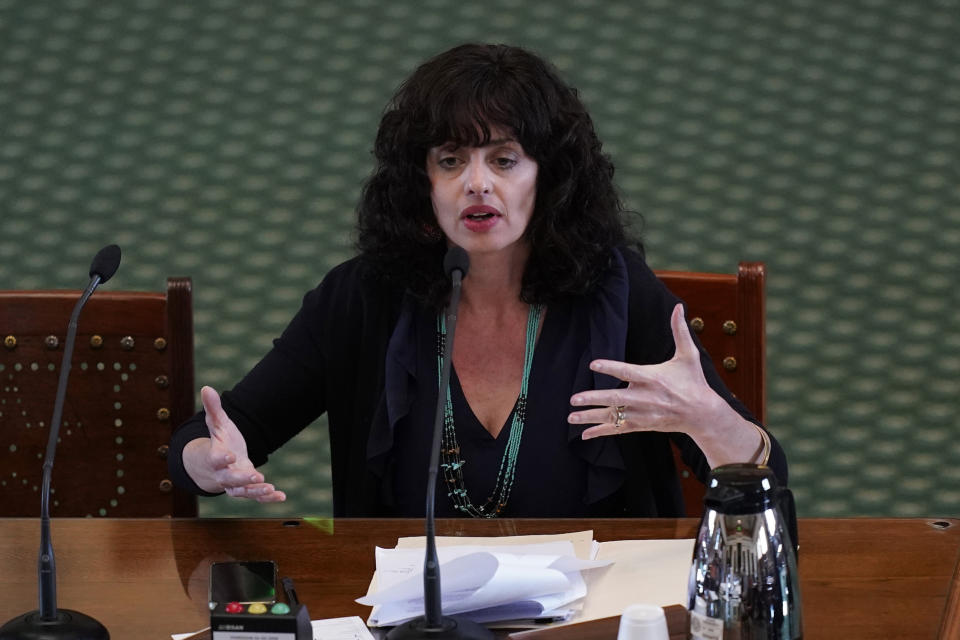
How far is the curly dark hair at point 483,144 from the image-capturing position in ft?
6.54

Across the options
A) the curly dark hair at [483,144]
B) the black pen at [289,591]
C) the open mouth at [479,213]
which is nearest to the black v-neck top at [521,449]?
the curly dark hair at [483,144]

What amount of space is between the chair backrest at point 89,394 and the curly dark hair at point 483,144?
41cm

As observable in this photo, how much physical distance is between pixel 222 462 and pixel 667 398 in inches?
24.4

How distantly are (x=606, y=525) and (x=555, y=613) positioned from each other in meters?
0.32

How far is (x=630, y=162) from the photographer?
335 cm

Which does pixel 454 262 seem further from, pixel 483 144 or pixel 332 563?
pixel 483 144

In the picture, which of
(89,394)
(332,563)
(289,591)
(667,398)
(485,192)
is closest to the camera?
(289,591)

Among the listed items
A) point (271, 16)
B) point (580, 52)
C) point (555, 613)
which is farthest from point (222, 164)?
point (555, 613)

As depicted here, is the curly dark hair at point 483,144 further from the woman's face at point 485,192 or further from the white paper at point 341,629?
the white paper at point 341,629

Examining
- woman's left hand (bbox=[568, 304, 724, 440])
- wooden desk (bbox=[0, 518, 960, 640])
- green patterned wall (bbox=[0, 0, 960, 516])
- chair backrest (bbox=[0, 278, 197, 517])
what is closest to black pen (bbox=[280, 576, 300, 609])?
wooden desk (bbox=[0, 518, 960, 640])

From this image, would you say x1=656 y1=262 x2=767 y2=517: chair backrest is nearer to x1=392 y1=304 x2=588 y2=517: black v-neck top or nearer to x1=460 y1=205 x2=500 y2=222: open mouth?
x1=392 y1=304 x2=588 y2=517: black v-neck top

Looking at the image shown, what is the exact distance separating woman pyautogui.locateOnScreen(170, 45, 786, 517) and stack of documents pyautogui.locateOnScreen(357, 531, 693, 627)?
1.17 ft

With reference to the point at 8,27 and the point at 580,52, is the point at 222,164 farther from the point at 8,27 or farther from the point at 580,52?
the point at 580,52

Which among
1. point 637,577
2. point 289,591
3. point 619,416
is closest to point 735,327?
point 619,416
